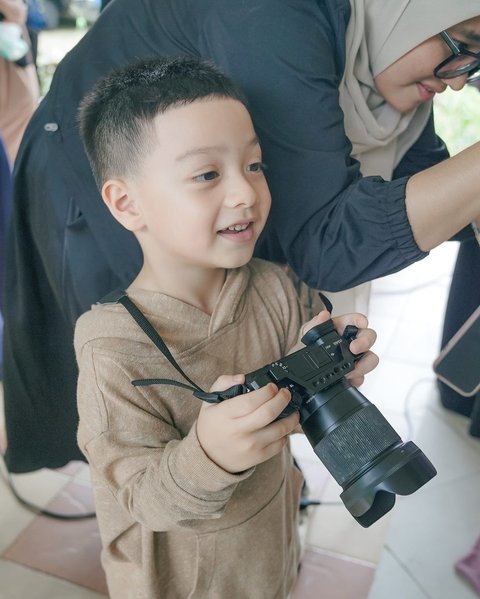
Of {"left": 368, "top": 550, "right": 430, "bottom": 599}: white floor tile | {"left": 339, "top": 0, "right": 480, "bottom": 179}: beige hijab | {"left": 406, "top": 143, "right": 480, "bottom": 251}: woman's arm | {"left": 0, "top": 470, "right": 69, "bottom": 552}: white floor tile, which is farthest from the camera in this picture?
{"left": 0, "top": 470, "right": 69, "bottom": 552}: white floor tile

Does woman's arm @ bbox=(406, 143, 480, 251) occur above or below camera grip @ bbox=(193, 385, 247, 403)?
above

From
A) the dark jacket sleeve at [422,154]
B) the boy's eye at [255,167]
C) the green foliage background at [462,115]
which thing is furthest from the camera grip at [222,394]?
the green foliage background at [462,115]

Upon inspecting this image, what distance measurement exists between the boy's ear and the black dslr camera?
25 cm

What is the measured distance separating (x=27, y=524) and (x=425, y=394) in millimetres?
1149

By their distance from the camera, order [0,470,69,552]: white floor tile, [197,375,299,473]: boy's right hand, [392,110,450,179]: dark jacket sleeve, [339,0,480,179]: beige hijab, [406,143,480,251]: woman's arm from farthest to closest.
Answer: [0,470,69,552]: white floor tile < [392,110,450,179]: dark jacket sleeve < [339,0,480,179]: beige hijab < [406,143,480,251]: woman's arm < [197,375,299,473]: boy's right hand

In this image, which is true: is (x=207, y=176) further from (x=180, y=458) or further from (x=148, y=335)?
(x=180, y=458)

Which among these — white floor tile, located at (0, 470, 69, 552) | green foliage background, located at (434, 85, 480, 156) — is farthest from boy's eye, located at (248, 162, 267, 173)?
white floor tile, located at (0, 470, 69, 552)

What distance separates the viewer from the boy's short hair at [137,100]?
2.22ft

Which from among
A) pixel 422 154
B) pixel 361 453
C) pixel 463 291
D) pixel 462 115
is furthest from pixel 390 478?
pixel 462 115

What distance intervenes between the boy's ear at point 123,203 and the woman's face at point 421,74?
16.8 inches

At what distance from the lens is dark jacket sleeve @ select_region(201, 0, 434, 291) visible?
73cm

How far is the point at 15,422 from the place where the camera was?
118 centimetres

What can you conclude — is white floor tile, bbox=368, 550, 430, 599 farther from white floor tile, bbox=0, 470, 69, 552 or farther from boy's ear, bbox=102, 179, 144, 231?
boy's ear, bbox=102, 179, 144, 231

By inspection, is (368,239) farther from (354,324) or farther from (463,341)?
(463,341)
